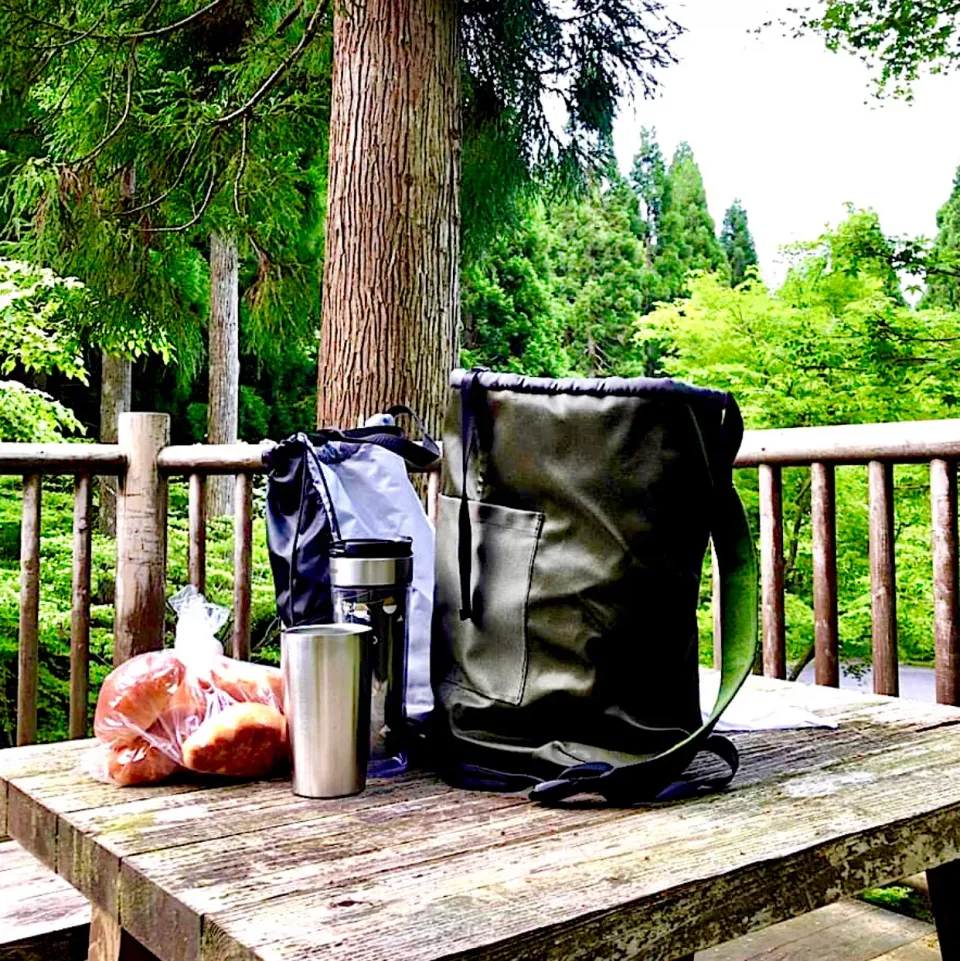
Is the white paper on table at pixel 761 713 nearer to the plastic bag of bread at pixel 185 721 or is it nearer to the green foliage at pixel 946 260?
the plastic bag of bread at pixel 185 721

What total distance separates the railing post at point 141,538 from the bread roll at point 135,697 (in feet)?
5.59

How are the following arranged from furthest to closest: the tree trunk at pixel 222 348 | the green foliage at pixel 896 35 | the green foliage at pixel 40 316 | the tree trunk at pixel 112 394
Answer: the tree trunk at pixel 112 394 → the tree trunk at pixel 222 348 → the green foliage at pixel 896 35 → the green foliage at pixel 40 316

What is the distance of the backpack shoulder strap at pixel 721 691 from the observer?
904 millimetres

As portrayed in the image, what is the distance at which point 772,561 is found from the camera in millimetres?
2182

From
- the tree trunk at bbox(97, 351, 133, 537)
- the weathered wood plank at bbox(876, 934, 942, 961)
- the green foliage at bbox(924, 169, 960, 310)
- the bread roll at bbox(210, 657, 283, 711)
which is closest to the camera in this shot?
the bread roll at bbox(210, 657, 283, 711)

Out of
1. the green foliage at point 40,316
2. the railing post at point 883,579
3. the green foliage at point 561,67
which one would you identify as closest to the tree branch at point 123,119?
Answer: the green foliage at point 40,316

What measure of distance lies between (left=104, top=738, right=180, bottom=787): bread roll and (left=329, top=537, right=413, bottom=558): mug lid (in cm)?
23

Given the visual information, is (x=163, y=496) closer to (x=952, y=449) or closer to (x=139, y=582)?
(x=139, y=582)

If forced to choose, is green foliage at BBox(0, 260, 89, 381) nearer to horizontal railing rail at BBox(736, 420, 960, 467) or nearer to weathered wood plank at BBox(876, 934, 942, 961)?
horizontal railing rail at BBox(736, 420, 960, 467)

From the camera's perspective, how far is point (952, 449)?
1831 mm

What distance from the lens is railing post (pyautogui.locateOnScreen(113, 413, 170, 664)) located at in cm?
267

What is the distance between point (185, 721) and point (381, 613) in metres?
0.20

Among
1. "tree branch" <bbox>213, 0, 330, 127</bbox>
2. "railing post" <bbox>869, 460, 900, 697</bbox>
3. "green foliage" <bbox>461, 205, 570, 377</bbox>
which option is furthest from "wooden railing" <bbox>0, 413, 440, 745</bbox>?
"green foliage" <bbox>461, 205, 570, 377</bbox>

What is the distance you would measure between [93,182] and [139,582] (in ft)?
11.0
